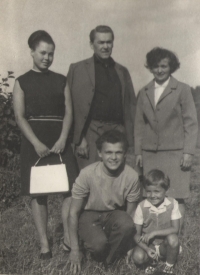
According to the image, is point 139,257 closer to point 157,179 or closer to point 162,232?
point 162,232

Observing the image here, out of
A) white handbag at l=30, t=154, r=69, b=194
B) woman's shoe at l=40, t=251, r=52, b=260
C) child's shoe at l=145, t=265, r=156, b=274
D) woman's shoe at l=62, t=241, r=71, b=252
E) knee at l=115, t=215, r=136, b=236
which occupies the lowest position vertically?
child's shoe at l=145, t=265, r=156, b=274

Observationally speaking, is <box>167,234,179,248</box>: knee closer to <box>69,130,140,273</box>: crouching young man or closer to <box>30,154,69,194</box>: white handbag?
<box>69,130,140,273</box>: crouching young man

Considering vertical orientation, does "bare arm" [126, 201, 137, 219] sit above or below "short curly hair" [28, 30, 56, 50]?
below

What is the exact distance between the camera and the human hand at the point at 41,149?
9.43 feet

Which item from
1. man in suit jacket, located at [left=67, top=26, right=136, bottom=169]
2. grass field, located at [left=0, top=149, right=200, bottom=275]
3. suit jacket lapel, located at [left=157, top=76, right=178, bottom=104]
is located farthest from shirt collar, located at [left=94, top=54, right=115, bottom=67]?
grass field, located at [left=0, top=149, right=200, bottom=275]

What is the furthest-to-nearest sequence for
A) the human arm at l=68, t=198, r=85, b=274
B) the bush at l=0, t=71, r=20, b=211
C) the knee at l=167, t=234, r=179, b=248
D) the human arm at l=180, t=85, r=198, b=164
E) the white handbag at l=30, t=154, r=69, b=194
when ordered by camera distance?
the bush at l=0, t=71, r=20, b=211 → the human arm at l=180, t=85, r=198, b=164 → the white handbag at l=30, t=154, r=69, b=194 → the human arm at l=68, t=198, r=85, b=274 → the knee at l=167, t=234, r=179, b=248

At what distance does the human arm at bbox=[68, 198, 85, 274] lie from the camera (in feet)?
9.05

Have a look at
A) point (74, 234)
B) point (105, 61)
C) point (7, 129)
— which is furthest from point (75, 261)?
point (7, 129)

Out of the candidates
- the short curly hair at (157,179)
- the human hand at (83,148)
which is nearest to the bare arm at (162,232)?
the short curly hair at (157,179)

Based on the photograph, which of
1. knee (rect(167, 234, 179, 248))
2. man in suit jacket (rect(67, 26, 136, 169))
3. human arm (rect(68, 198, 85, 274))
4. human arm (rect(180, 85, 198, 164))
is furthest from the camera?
man in suit jacket (rect(67, 26, 136, 169))

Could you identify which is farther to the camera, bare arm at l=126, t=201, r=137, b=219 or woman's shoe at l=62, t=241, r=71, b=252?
woman's shoe at l=62, t=241, r=71, b=252

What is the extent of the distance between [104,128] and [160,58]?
0.67 meters

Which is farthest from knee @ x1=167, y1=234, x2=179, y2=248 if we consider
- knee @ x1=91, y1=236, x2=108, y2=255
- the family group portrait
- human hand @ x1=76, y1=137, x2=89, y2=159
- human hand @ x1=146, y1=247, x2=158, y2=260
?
human hand @ x1=76, y1=137, x2=89, y2=159

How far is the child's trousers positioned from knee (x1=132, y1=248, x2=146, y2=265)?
12cm
